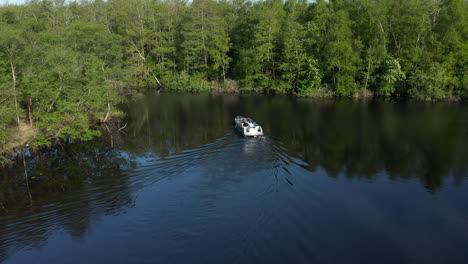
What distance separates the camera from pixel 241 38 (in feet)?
213

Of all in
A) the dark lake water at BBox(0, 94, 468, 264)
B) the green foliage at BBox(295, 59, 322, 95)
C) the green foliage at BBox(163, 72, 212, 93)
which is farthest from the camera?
the green foliage at BBox(163, 72, 212, 93)

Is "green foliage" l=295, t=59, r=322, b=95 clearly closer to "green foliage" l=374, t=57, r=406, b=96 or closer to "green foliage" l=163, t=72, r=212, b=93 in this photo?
"green foliage" l=374, t=57, r=406, b=96

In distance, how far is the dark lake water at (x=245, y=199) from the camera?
13.6 metres

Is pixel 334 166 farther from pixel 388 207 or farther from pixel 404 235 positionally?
pixel 404 235

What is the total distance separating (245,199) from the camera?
17609mm

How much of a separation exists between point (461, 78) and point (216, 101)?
39940mm

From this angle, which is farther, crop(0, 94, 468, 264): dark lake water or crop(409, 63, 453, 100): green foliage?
crop(409, 63, 453, 100): green foliage

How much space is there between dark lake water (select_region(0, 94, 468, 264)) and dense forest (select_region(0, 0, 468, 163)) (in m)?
6.82

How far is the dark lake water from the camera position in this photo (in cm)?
1364

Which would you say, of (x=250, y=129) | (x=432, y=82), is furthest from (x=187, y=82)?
(x=432, y=82)

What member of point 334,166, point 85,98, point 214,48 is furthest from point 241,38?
point 334,166

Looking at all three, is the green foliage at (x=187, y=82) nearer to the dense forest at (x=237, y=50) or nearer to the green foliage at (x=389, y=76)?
the dense forest at (x=237, y=50)

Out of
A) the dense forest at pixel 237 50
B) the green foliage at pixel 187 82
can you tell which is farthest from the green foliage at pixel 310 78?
the green foliage at pixel 187 82

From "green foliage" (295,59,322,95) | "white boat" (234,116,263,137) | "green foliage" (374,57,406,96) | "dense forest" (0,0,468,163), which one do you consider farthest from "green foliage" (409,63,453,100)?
"white boat" (234,116,263,137)
